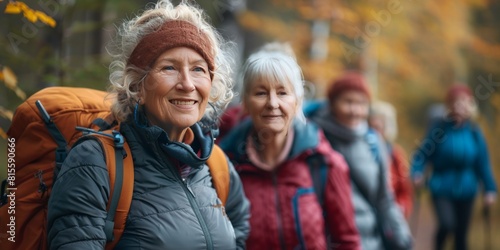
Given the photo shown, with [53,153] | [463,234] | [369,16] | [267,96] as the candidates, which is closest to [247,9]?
[369,16]

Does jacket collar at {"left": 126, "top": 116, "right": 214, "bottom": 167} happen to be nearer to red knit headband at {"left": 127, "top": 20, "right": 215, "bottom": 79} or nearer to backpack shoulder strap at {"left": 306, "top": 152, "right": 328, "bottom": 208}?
red knit headband at {"left": 127, "top": 20, "right": 215, "bottom": 79}

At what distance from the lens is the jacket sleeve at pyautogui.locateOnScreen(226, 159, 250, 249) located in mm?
4207

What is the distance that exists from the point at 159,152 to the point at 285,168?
1.60 metres

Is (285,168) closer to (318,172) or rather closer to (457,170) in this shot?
(318,172)

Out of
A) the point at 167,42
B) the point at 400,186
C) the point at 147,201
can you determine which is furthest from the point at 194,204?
the point at 400,186

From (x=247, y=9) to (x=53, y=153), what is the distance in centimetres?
1321

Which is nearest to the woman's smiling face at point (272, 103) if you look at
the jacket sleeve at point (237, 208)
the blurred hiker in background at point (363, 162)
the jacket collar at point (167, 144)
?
the jacket sleeve at point (237, 208)

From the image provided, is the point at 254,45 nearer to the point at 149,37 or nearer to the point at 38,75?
the point at 38,75

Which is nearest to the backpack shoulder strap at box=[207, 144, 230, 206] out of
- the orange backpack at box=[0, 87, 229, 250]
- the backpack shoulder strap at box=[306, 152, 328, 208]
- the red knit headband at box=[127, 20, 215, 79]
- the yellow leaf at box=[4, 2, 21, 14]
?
the orange backpack at box=[0, 87, 229, 250]

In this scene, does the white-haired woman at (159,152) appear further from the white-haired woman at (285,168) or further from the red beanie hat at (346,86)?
the red beanie hat at (346,86)

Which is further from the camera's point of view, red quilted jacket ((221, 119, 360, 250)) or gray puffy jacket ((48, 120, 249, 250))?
red quilted jacket ((221, 119, 360, 250))

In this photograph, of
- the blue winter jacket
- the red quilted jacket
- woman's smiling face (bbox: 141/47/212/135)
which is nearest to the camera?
woman's smiling face (bbox: 141/47/212/135)

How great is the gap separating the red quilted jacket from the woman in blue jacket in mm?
5557

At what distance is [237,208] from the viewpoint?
4.28 meters
